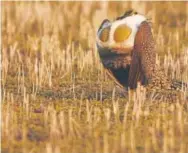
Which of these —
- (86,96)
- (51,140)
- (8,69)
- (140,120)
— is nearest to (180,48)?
(8,69)

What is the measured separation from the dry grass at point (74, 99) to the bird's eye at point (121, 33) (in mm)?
440

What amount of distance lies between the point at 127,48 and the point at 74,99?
74 centimetres

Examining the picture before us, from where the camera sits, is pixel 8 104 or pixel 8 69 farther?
pixel 8 69

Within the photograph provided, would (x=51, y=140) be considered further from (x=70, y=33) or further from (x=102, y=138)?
(x=70, y=33)

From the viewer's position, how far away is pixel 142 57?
5.54m

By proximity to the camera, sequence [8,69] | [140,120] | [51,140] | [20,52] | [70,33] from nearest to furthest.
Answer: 1. [51,140]
2. [140,120]
3. [8,69]
4. [20,52]
5. [70,33]

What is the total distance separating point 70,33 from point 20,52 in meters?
1.53

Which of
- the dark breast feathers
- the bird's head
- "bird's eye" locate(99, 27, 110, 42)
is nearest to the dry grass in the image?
the dark breast feathers

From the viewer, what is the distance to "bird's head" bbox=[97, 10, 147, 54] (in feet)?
17.6

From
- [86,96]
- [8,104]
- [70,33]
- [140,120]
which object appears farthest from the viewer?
[70,33]

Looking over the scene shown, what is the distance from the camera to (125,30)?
17.6ft

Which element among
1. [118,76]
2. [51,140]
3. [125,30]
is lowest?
[51,140]

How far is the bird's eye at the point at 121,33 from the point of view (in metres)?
5.35

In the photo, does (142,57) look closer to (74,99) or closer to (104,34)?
(104,34)
